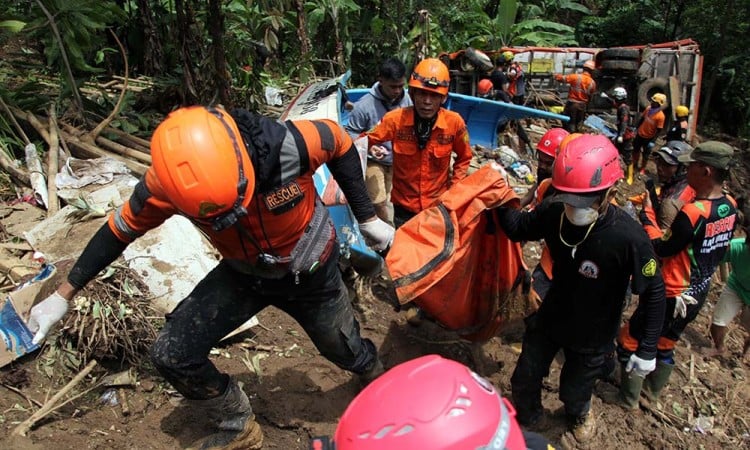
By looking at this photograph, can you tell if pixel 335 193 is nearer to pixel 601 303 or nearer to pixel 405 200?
pixel 405 200

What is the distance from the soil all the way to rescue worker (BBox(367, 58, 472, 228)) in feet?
3.48

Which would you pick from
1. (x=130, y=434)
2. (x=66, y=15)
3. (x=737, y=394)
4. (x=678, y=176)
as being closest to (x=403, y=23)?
(x=66, y=15)

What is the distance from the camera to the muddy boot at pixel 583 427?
328 centimetres

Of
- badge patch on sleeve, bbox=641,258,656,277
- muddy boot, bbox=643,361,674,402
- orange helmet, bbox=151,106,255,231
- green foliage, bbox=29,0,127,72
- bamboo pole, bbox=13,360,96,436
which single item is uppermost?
green foliage, bbox=29,0,127,72

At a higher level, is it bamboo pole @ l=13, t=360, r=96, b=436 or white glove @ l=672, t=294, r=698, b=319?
bamboo pole @ l=13, t=360, r=96, b=436

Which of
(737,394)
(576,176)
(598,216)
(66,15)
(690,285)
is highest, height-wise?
(66,15)

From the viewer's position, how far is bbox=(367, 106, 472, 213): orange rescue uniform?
13.1 ft

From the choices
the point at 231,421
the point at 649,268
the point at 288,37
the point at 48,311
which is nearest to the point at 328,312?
the point at 231,421

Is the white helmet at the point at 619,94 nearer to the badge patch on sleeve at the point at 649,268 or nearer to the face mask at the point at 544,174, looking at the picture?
the face mask at the point at 544,174

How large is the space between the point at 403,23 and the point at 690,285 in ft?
29.9

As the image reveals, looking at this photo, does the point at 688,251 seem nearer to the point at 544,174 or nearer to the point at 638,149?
the point at 544,174

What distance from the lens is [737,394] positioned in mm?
3986

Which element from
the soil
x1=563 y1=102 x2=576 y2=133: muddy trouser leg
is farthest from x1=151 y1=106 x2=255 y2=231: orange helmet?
x1=563 y1=102 x2=576 y2=133: muddy trouser leg

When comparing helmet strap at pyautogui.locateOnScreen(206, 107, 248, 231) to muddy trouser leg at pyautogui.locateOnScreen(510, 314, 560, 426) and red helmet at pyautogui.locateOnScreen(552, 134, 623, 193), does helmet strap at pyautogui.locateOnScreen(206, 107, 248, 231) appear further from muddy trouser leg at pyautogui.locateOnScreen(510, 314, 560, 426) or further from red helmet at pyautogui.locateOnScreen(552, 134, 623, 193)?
muddy trouser leg at pyautogui.locateOnScreen(510, 314, 560, 426)
